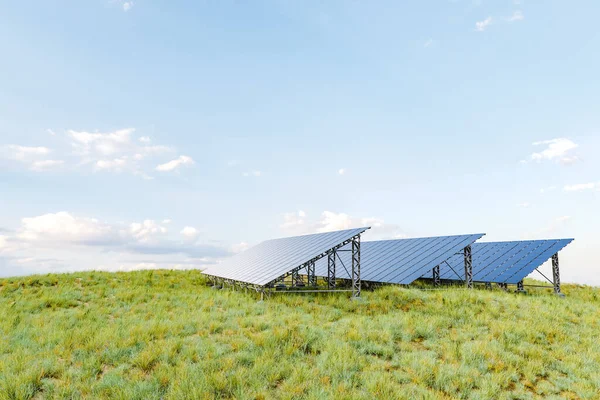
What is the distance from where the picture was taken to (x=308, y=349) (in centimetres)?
1196

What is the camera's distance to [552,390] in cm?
1042

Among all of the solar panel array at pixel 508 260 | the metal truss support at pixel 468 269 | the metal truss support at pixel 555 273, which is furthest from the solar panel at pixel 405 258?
the metal truss support at pixel 555 273

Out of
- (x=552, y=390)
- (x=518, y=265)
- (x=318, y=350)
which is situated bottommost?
(x=552, y=390)

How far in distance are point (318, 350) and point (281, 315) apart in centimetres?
439

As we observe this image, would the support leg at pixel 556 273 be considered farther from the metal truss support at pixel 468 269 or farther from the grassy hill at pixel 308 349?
the metal truss support at pixel 468 269

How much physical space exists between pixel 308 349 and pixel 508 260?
76.9 ft

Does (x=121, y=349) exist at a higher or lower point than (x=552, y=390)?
higher

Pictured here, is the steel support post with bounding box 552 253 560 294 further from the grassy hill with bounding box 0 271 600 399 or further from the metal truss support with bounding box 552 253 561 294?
the grassy hill with bounding box 0 271 600 399

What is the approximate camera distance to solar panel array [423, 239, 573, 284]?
86.5 feet

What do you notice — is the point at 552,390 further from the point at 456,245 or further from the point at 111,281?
the point at 111,281

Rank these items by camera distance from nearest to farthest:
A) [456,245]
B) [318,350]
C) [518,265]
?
1. [318,350]
2. [456,245]
3. [518,265]

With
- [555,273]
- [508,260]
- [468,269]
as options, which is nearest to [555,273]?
[555,273]

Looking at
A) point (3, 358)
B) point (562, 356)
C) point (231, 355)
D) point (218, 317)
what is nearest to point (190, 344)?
point (231, 355)

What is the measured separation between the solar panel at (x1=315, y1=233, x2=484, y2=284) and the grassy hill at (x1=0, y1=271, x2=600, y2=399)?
3.47 m
